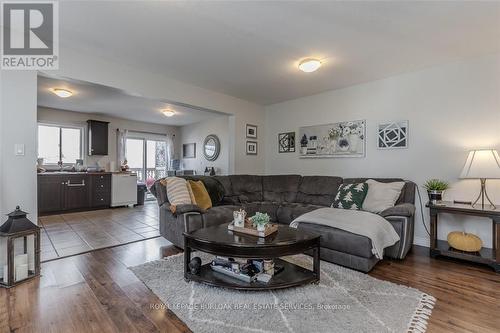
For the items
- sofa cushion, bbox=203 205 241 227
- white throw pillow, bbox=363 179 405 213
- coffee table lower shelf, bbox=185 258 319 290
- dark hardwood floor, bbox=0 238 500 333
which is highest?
white throw pillow, bbox=363 179 405 213

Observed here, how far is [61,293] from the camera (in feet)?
6.62

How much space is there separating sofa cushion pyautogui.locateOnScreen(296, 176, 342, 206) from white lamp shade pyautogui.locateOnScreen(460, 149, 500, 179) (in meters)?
1.50

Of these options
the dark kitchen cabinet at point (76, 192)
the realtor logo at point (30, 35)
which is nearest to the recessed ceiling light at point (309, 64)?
the realtor logo at point (30, 35)

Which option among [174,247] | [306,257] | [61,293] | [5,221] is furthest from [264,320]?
[5,221]

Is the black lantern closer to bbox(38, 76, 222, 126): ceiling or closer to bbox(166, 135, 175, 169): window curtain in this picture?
bbox(38, 76, 222, 126): ceiling

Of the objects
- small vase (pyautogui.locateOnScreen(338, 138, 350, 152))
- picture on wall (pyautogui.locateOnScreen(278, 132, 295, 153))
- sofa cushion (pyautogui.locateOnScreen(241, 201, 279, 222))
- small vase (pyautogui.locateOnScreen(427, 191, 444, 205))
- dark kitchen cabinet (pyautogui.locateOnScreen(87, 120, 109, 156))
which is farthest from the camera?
dark kitchen cabinet (pyautogui.locateOnScreen(87, 120, 109, 156))

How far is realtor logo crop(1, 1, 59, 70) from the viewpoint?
2.09 meters

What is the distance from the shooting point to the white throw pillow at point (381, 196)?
303cm

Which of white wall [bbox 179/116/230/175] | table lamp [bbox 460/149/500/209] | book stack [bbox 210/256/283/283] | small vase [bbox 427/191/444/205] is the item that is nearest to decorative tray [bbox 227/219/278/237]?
book stack [bbox 210/256/283/283]

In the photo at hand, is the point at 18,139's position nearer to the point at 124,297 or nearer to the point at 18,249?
the point at 18,249

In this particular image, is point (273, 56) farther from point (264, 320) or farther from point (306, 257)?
point (264, 320)

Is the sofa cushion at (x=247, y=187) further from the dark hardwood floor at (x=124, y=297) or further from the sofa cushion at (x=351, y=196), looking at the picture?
the dark hardwood floor at (x=124, y=297)

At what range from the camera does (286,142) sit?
16.1ft

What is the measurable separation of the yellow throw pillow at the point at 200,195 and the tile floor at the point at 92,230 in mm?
954
